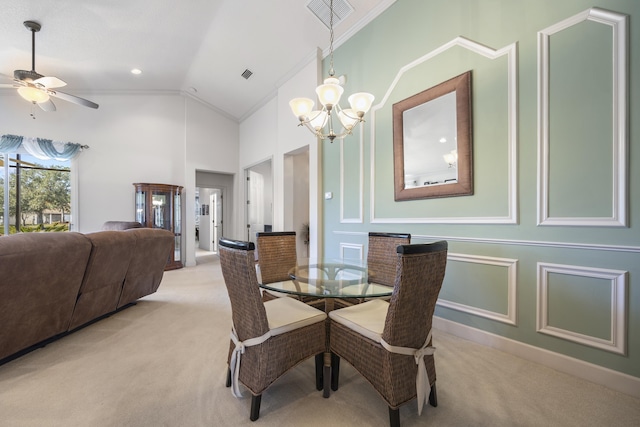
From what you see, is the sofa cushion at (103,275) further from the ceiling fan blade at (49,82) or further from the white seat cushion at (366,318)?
the ceiling fan blade at (49,82)

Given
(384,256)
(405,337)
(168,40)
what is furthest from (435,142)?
(168,40)

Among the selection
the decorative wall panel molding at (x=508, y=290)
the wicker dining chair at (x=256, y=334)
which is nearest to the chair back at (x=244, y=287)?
the wicker dining chair at (x=256, y=334)

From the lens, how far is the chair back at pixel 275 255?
2.30 meters

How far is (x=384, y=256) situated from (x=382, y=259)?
0.11ft

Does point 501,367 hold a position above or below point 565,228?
below

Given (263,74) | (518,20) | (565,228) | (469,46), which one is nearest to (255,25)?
(263,74)

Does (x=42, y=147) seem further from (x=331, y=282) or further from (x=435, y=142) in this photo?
(x=435, y=142)

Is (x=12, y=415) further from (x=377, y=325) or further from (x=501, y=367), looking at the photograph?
(x=501, y=367)

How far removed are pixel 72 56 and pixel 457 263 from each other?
20.2 ft

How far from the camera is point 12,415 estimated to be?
4.50 ft

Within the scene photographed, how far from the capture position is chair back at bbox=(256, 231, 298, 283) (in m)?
2.30

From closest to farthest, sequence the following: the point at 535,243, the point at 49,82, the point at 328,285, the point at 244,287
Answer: the point at 244,287, the point at 328,285, the point at 535,243, the point at 49,82

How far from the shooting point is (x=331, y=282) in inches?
72.4

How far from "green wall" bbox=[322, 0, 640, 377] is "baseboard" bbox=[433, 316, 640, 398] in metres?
0.04
